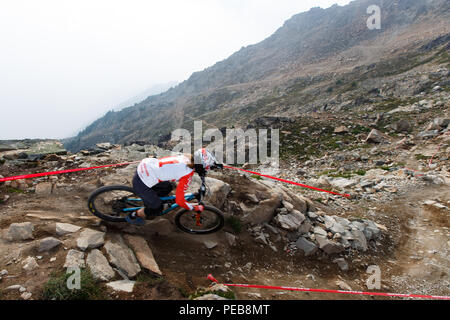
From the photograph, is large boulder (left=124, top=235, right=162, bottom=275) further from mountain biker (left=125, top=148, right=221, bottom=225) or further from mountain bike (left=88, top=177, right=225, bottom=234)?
mountain biker (left=125, top=148, right=221, bottom=225)

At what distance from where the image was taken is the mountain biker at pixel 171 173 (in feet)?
18.7

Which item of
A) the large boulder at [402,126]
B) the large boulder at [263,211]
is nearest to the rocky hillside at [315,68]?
the large boulder at [402,126]

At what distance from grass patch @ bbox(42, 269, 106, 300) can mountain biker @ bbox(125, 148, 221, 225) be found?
2.04 m

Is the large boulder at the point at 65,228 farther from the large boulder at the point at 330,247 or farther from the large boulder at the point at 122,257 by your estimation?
the large boulder at the point at 330,247

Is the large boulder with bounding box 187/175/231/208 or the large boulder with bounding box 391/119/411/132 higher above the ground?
the large boulder with bounding box 391/119/411/132

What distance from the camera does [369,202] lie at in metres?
12.5

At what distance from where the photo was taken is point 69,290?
462 cm

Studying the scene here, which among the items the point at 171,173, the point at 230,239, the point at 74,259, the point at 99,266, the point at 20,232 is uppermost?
the point at 171,173

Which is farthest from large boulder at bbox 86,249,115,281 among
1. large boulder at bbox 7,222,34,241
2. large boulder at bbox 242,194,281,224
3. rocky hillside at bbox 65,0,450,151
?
rocky hillside at bbox 65,0,450,151

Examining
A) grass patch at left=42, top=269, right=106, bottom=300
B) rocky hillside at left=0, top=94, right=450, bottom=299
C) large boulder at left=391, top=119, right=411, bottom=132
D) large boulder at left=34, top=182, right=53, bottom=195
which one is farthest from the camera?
large boulder at left=391, top=119, right=411, bottom=132

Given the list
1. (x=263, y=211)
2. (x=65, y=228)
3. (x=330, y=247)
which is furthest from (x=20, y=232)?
(x=330, y=247)

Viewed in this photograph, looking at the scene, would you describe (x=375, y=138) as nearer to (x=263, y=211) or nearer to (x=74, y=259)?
(x=263, y=211)

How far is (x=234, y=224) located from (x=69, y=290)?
5.25m

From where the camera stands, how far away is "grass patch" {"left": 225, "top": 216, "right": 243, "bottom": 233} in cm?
846
